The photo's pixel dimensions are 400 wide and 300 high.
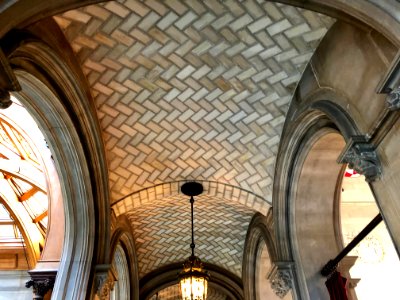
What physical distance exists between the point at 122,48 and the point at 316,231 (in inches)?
129

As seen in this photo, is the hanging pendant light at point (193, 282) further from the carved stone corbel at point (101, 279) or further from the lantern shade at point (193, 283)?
the carved stone corbel at point (101, 279)

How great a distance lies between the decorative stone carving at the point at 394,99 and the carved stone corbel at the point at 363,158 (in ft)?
1.89

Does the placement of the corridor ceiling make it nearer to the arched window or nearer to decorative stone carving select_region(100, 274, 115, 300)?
decorative stone carving select_region(100, 274, 115, 300)

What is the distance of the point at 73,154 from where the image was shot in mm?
4324

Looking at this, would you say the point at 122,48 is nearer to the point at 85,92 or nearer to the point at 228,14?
the point at 85,92

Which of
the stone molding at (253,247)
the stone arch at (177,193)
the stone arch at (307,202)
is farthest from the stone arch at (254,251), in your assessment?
the stone arch at (307,202)

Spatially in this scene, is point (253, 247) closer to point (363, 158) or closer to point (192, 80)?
point (192, 80)

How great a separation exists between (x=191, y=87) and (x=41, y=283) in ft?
9.88

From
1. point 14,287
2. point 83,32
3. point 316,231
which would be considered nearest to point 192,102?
point 83,32

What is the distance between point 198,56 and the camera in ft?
13.5

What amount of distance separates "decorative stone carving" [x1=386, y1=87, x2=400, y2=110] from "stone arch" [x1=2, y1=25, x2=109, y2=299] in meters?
2.71

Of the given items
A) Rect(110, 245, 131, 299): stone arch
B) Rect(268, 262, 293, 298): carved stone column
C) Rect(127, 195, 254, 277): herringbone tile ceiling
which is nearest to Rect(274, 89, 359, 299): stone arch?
Rect(268, 262, 293, 298): carved stone column

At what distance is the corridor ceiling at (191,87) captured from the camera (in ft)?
12.1

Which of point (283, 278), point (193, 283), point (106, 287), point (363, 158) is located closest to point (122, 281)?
point (106, 287)
